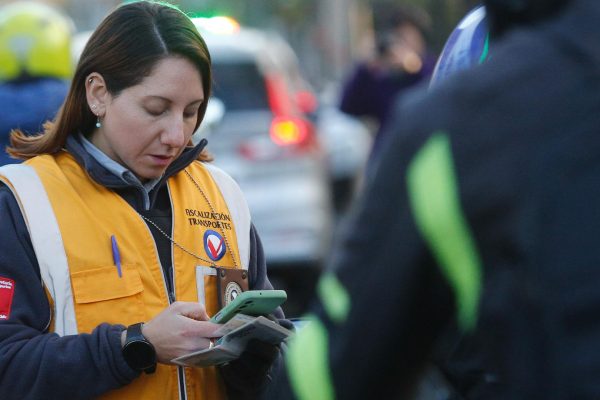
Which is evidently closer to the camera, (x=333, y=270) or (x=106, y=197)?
(x=333, y=270)

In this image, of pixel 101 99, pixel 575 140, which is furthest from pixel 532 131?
pixel 101 99

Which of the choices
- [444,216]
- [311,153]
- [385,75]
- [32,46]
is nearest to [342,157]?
[311,153]

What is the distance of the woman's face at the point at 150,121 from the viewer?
2701mm

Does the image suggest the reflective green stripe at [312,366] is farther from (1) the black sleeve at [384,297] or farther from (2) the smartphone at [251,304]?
(2) the smartphone at [251,304]

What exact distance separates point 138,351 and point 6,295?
1.01ft

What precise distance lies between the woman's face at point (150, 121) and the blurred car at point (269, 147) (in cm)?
494

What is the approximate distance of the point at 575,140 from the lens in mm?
1345

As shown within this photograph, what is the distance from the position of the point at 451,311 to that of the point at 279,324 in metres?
1.18

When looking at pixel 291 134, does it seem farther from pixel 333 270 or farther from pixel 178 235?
pixel 333 270

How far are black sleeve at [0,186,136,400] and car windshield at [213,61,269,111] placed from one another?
5.45 m

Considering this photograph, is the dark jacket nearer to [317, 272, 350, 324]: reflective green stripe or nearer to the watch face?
the watch face

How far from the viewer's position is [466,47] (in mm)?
2758

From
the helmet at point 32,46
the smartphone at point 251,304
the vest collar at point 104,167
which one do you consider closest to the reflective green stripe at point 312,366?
the smartphone at point 251,304

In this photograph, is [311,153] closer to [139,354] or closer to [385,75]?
[385,75]
